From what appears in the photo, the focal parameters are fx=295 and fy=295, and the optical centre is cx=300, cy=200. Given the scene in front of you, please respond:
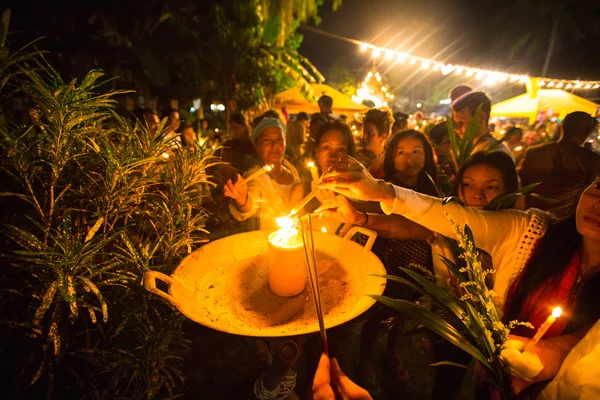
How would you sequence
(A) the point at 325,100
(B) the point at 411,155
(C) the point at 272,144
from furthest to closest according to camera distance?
(A) the point at 325,100, (C) the point at 272,144, (B) the point at 411,155

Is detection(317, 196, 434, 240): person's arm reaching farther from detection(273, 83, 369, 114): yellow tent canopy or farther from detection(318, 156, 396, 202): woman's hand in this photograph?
detection(273, 83, 369, 114): yellow tent canopy

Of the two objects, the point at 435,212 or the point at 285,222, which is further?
the point at 435,212

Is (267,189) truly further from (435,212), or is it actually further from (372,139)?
(372,139)

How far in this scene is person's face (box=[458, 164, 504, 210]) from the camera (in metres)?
2.36

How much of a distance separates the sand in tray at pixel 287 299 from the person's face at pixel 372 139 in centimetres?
337

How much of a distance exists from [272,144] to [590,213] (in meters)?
2.81

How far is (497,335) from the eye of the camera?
136 cm

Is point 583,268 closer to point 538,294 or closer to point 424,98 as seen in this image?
point 538,294

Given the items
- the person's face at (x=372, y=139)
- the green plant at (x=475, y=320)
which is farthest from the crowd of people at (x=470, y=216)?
the person's face at (x=372, y=139)

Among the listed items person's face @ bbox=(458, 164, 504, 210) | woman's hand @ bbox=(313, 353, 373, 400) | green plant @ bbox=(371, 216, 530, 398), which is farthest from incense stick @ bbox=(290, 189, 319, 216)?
person's face @ bbox=(458, 164, 504, 210)

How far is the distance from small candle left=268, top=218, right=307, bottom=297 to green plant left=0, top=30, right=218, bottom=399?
0.58m

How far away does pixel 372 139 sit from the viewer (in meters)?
4.83

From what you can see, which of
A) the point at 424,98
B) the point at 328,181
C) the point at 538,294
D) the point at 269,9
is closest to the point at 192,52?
the point at 269,9

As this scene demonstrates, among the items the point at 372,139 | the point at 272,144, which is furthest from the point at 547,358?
the point at 372,139
